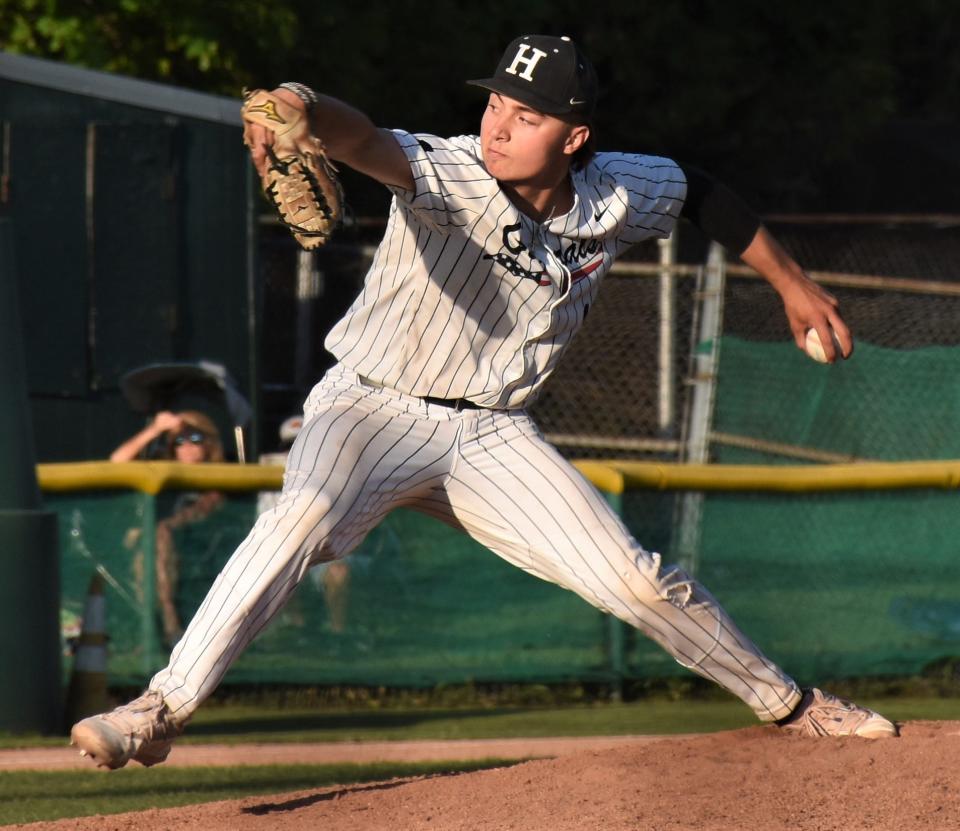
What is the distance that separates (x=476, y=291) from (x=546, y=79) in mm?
564

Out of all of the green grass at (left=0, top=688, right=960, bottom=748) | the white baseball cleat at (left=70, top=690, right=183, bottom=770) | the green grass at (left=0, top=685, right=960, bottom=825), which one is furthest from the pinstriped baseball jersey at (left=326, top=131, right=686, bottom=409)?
the green grass at (left=0, top=688, right=960, bottom=748)

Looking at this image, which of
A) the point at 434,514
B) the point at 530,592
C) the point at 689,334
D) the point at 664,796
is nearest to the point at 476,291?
the point at 434,514

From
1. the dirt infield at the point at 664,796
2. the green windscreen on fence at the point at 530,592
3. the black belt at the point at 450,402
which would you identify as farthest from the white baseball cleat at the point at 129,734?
the green windscreen on fence at the point at 530,592

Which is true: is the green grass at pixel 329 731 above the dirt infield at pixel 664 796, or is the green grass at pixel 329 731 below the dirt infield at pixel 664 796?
below

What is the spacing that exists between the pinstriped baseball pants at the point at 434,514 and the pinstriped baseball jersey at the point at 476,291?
0.09m

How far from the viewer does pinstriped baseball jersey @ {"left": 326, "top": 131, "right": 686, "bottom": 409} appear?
4.17 metres

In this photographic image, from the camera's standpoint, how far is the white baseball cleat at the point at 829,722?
4.77m

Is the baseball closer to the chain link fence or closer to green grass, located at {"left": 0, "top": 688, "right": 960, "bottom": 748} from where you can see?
green grass, located at {"left": 0, "top": 688, "right": 960, "bottom": 748}

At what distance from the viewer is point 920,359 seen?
9281 millimetres

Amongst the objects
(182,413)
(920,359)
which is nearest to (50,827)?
(182,413)

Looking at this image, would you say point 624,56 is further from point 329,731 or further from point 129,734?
point 129,734

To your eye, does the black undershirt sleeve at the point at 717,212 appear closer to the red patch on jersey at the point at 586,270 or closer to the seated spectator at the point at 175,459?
the red patch on jersey at the point at 586,270

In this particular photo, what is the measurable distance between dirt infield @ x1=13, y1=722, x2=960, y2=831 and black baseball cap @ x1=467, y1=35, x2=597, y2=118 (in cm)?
176

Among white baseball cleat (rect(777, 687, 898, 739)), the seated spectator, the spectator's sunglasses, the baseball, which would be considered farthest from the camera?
the spectator's sunglasses
